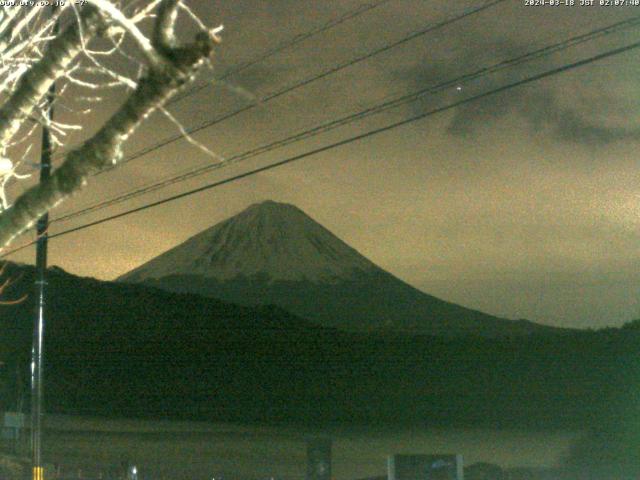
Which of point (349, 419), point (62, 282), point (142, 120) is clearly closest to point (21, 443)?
point (142, 120)

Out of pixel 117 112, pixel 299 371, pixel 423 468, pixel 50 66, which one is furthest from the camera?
pixel 299 371

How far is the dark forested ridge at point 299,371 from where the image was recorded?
81750 millimetres

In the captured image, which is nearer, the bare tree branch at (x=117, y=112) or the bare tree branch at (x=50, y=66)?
the bare tree branch at (x=117, y=112)

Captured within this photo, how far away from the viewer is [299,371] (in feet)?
359

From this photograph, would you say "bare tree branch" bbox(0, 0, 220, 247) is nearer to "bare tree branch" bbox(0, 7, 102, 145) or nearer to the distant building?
"bare tree branch" bbox(0, 7, 102, 145)

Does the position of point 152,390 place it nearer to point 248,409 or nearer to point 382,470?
point 248,409

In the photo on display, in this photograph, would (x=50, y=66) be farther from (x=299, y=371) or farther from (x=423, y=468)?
(x=299, y=371)

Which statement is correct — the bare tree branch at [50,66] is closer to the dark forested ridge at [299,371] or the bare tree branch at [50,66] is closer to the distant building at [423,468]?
the distant building at [423,468]

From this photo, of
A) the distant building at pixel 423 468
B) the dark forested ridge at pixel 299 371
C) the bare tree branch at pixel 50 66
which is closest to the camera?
the bare tree branch at pixel 50 66

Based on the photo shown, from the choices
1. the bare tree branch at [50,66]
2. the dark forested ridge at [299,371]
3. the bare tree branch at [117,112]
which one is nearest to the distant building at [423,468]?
the bare tree branch at [117,112]

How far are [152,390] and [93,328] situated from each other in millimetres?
11929

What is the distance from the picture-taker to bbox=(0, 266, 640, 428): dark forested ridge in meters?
81.8

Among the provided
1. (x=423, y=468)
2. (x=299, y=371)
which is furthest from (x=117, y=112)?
(x=299, y=371)

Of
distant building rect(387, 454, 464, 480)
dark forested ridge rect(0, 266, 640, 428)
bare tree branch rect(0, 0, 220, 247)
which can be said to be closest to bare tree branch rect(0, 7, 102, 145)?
bare tree branch rect(0, 0, 220, 247)
